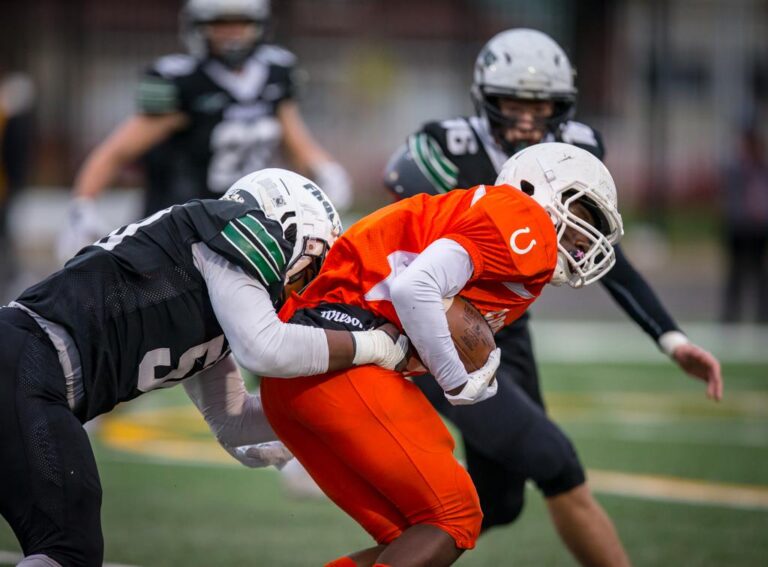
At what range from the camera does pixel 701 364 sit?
4.52m

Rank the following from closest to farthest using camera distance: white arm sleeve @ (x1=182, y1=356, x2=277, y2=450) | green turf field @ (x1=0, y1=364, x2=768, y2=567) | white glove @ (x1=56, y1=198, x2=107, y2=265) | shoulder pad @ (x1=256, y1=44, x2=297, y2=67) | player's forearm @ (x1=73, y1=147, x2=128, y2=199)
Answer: white arm sleeve @ (x1=182, y1=356, x2=277, y2=450)
green turf field @ (x1=0, y1=364, x2=768, y2=567)
white glove @ (x1=56, y1=198, x2=107, y2=265)
player's forearm @ (x1=73, y1=147, x2=128, y2=199)
shoulder pad @ (x1=256, y1=44, x2=297, y2=67)

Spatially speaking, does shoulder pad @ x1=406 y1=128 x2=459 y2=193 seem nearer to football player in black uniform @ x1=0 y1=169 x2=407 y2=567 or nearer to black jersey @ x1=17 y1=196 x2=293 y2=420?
football player in black uniform @ x1=0 y1=169 x2=407 y2=567

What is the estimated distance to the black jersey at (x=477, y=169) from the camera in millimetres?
4656

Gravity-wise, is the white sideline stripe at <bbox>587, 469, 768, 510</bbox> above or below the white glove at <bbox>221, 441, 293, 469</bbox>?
below

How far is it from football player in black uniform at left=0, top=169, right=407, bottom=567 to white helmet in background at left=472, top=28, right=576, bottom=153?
45.0 inches

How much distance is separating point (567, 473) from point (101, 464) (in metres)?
3.27

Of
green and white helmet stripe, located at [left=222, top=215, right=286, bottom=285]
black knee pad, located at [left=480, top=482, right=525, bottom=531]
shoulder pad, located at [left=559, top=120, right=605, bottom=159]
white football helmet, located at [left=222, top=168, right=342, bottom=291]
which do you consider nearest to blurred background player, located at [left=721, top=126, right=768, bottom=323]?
shoulder pad, located at [left=559, top=120, right=605, bottom=159]

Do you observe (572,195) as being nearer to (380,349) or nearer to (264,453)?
(380,349)

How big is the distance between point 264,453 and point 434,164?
1285 mm

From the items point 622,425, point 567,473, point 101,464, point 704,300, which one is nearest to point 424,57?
point 704,300

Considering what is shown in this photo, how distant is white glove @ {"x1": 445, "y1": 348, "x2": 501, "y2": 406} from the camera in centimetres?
362

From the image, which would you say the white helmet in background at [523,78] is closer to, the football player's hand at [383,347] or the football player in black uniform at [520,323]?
the football player in black uniform at [520,323]

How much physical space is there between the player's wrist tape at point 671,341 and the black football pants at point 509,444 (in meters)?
0.48

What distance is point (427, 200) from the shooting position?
378cm
